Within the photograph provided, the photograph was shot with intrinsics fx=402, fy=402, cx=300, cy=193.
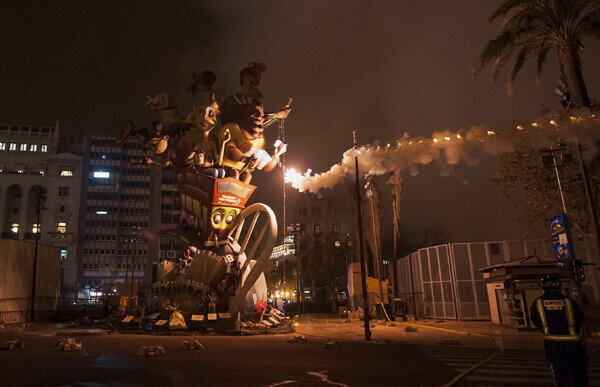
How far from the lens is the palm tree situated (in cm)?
2055

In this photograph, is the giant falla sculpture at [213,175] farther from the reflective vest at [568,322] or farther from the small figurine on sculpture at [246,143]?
the reflective vest at [568,322]

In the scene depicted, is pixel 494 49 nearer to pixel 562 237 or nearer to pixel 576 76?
pixel 576 76

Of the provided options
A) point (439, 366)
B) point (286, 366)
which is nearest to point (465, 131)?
point (439, 366)

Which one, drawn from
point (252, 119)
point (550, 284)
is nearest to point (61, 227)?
point (252, 119)

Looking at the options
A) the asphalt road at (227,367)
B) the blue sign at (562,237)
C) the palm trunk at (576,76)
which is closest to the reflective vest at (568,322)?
the asphalt road at (227,367)

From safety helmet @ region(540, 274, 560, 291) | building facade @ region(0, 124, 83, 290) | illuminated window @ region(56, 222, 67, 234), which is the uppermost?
building facade @ region(0, 124, 83, 290)

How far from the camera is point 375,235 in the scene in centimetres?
4066

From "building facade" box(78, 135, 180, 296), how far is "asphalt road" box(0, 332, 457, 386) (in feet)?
308

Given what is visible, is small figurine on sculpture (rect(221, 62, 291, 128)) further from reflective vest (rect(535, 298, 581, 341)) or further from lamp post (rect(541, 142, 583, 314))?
reflective vest (rect(535, 298, 581, 341))

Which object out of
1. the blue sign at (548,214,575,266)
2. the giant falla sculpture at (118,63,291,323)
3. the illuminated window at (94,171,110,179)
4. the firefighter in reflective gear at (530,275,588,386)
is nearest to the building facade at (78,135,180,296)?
the illuminated window at (94,171,110,179)

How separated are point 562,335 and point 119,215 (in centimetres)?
11499

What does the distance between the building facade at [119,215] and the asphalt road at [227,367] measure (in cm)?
9393

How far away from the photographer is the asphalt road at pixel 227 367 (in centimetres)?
967

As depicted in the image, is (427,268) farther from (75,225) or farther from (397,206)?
(75,225)
